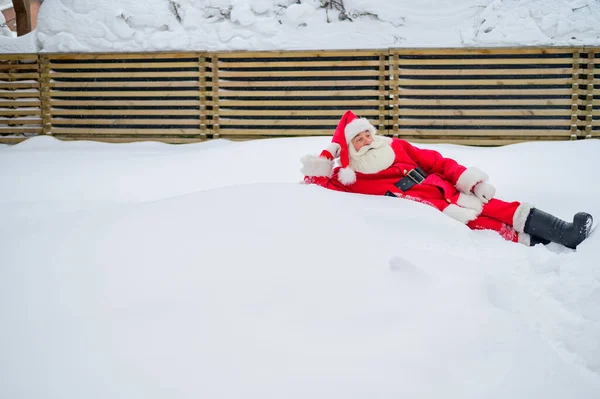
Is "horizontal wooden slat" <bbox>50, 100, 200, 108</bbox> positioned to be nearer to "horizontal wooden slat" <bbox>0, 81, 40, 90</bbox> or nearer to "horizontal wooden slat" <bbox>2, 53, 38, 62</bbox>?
"horizontal wooden slat" <bbox>0, 81, 40, 90</bbox>

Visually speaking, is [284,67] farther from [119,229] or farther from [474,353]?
[474,353]

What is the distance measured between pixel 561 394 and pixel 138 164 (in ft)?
17.4

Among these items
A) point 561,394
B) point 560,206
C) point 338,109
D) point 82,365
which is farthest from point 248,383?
point 338,109

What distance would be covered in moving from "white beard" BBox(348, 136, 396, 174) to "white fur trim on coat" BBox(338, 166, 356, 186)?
11 cm

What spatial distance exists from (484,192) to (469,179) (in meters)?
0.11

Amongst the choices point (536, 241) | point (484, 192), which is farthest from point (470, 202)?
point (536, 241)

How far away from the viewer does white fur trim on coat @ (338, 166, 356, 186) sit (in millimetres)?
2764

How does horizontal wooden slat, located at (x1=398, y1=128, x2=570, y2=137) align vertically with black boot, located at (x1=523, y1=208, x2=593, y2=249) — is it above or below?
above

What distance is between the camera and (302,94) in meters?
7.43

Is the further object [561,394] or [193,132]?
[193,132]

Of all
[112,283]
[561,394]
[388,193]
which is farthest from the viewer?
[388,193]

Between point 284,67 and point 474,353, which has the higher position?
point 284,67

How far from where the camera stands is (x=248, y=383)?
3.84 ft

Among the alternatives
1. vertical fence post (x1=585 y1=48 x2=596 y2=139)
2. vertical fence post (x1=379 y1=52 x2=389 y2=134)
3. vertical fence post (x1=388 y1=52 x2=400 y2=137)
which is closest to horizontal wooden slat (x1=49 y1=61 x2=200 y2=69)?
vertical fence post (x1=379 y1=52 x2=389 y2=134)
